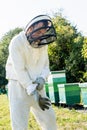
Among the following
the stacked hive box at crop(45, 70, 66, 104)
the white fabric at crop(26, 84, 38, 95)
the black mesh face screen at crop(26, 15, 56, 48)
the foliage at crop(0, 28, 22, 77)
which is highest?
the foliage at crop(0, 28, 22, 77)

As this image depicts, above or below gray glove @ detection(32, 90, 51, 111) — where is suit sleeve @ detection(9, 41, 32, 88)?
above

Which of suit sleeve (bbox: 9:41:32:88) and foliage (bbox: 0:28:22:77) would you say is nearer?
suit sleeve (bbox: 9:41:32:88)

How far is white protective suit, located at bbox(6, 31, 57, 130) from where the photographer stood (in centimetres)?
380

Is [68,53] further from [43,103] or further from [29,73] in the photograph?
[43,103]

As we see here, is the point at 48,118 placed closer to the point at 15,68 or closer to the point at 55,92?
the point at 15,68

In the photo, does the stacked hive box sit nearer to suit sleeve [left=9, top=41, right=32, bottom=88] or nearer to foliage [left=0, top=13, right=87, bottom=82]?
foliage [left=0, top=13, right=87, bottom=82]

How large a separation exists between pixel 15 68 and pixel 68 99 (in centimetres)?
746

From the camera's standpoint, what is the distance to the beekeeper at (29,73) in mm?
3789

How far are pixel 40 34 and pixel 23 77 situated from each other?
18.9 inches

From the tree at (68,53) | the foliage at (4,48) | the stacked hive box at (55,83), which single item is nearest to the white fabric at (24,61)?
the stacked hive box at (55,83)

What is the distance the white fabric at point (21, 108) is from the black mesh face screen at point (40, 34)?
1.56ft

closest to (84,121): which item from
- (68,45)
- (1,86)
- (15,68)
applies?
(15,68)

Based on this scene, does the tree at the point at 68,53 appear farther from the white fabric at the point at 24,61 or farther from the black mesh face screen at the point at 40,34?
the black mesh face screen at the point at 40,34

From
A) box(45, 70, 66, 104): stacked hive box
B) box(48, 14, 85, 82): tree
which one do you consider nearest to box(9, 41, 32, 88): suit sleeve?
box(45, 70, 66, 104): stacked hive box
